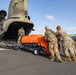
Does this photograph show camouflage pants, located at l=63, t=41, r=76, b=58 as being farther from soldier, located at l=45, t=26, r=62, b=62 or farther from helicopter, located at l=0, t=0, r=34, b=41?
helicopter, located at l=0, t=0, r=34, b=41

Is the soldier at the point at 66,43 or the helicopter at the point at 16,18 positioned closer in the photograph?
the soldier at the point at 66,43

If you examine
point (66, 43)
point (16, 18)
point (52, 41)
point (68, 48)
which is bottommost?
point (68, 48)

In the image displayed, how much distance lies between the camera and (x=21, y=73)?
6.07 metres

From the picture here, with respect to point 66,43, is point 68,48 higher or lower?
lower

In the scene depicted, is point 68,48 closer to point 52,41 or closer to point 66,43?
point 66,43

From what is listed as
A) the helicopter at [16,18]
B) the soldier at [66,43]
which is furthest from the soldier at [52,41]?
the helicopter at [16,18]

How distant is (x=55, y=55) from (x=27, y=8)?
6.50 meters

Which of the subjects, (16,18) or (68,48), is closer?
(68,48)

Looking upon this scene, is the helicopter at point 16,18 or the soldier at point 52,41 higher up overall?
the helicopter at point 16,18

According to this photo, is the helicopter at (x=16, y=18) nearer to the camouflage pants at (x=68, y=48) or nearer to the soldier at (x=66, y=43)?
the soldier at (x=66, y=43)

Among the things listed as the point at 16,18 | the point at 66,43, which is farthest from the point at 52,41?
the point at 16,18

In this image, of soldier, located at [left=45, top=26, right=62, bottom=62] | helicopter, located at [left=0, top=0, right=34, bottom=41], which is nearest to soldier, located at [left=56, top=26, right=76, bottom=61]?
soldier, located at [left=45, top=26, right=62, bottom=62]

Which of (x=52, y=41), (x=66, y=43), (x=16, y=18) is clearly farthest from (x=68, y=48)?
(x=16, y=18)

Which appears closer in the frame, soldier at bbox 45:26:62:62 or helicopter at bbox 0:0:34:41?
soldier at bbox 45:26:62:62
